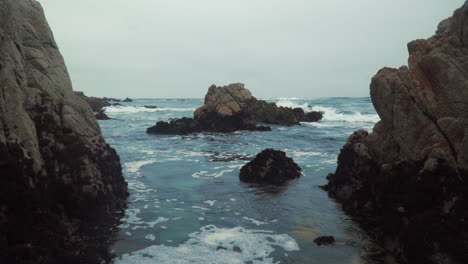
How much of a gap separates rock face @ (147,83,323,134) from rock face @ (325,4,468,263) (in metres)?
27.7

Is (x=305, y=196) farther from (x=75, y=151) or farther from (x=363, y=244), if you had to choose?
(x=75, y=151)

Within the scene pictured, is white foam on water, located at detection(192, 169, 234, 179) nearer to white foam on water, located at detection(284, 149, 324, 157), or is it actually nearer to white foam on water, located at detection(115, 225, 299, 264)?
white foam on water, located at detection(115, 225, 299, 264)

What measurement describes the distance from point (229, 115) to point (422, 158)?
31.8m

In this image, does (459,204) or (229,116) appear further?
(229,116)

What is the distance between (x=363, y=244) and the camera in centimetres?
832

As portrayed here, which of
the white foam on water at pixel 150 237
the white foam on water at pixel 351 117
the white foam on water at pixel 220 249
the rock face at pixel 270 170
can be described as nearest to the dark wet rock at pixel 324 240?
the white foam on water at pixel 220 249

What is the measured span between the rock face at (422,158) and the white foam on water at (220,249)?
2.79m

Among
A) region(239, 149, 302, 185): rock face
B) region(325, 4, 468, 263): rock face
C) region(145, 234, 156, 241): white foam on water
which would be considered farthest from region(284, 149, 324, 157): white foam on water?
region(145, 234, 156, 241): white foam on water

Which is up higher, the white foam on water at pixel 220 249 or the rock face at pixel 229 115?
the rock face at pixel 229 115

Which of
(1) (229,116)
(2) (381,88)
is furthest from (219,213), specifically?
(1) (229,116)

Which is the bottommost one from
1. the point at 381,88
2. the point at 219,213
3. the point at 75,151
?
the point at 219,213

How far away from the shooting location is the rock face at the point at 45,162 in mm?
6715

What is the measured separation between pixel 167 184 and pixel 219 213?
4609 millimetres

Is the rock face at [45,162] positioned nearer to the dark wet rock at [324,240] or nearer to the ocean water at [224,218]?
the ocean water at [224,218]
